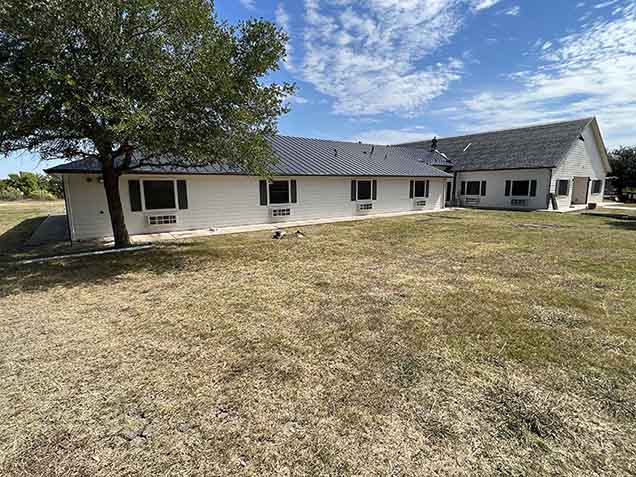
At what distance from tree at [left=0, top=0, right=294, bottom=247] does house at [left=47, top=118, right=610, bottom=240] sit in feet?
6.75

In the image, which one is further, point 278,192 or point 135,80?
point 278,192

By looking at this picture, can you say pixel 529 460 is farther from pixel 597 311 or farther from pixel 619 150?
pixel 619 150

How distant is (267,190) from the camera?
1508 cm

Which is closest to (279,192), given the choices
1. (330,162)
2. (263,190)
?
(263,190)

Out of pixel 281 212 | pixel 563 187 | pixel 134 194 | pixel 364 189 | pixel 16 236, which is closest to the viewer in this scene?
pixel 134 194

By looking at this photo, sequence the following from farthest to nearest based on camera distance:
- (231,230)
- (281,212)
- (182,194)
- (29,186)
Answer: (29,186), (281,212), (231,230), (182,194)

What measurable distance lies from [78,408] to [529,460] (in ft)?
11.7

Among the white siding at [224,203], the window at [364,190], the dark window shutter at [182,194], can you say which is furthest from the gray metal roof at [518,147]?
the dark window shutter at [182,194]

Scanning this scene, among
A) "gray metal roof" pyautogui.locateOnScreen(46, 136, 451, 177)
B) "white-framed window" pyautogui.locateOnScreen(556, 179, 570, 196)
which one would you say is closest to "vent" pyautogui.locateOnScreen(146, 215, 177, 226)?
"gray metal roof" pyautogui.locateOnScreen(46, 136, 451, 177)

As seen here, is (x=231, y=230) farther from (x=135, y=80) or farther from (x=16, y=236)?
(x=16, y=236)

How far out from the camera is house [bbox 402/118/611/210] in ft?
71.6

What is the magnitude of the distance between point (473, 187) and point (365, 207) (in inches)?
455

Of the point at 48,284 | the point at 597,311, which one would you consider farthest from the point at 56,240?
the point at 597,311

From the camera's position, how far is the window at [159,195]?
12.2 metres
